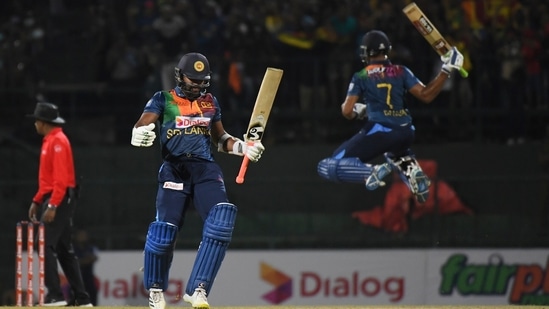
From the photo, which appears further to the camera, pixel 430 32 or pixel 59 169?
pixel 59 169

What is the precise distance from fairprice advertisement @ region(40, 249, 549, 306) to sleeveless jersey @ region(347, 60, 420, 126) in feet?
12.3

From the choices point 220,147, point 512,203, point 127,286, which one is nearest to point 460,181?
point 512,203

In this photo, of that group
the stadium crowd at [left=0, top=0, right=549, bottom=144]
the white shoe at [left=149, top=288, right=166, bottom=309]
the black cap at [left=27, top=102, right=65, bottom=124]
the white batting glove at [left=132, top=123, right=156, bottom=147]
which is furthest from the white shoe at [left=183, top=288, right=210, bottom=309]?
the stadium crowd at [left=0, top=0, right=549, bottom=144]

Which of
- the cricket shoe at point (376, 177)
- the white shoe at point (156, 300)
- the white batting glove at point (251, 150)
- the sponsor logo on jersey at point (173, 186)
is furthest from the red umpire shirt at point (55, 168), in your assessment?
the white batting glove at point (251, 150)

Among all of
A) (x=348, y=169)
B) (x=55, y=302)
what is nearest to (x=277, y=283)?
(x=55, y=302)

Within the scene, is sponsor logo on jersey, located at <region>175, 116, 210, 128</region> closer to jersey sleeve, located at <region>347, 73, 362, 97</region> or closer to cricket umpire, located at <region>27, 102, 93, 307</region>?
jersey sleeve, located at <region>347, 73, 362, 97</region>

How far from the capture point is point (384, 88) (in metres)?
12.3

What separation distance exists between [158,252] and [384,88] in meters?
3.52

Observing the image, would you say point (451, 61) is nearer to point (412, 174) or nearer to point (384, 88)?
point (384, 88)

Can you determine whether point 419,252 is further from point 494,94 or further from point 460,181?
point 494,94

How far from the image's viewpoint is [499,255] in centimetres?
1590

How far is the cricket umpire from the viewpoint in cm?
1281

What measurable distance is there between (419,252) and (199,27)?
5.32 metres

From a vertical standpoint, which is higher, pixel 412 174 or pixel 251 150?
pixel 251 150
